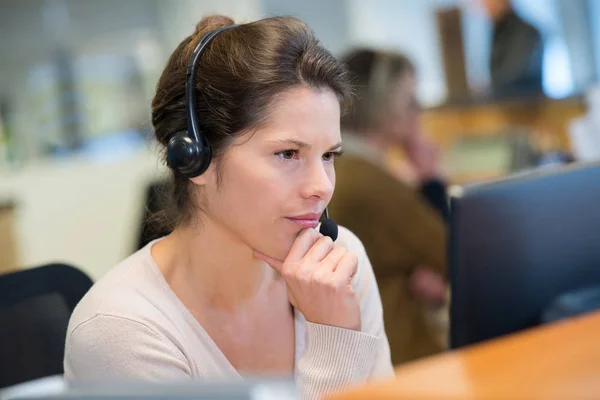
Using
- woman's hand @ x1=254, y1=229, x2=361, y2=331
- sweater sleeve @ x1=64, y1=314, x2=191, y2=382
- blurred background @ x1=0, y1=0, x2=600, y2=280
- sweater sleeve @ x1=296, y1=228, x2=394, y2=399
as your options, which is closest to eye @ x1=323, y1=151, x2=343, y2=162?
woman's hand @ x1=254, y1=229, x2=361, y2=331

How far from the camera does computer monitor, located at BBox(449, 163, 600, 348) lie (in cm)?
90

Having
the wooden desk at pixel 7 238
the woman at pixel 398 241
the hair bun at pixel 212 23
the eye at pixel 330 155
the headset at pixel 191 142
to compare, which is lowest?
the wooden desk at pixel 7 238

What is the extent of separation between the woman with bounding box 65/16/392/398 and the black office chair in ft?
0.19

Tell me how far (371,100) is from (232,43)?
1.34 metres

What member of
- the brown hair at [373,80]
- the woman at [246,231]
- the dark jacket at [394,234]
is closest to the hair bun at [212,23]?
the woman at [246,231]

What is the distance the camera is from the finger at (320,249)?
1103 mm

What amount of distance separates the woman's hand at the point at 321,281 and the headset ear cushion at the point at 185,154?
17 centimetres

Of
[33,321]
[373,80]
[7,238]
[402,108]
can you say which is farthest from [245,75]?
[7,238]

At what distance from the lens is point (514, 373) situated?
19.7 inches

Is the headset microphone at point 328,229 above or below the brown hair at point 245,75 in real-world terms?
below

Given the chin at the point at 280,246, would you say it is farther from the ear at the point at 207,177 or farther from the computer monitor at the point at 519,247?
the computer monitor at the point at 519,247

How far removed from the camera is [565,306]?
946 mm

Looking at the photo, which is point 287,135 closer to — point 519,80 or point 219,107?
point 219,107

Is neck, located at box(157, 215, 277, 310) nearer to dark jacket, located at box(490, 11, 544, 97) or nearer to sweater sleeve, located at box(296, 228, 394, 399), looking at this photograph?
sweater sleeve, located at box(296, 228, 394, 399)
